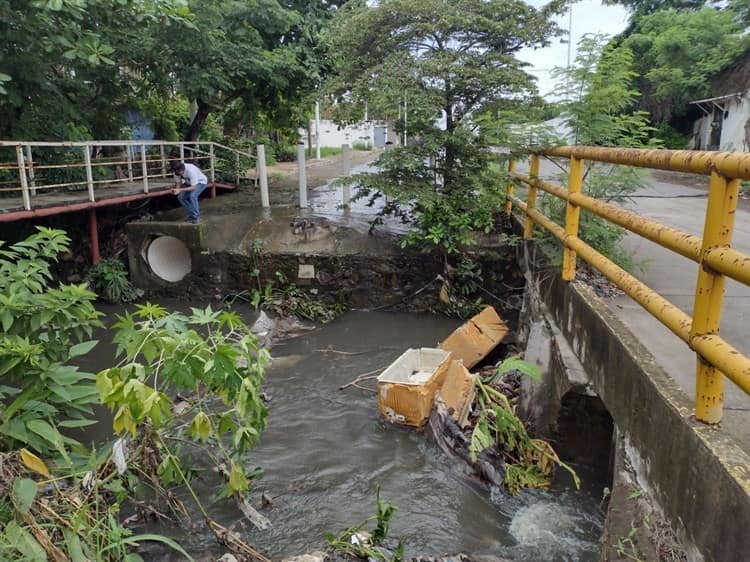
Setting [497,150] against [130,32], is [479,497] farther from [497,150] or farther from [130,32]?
[130,32]

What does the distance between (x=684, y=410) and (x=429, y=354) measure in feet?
12.4

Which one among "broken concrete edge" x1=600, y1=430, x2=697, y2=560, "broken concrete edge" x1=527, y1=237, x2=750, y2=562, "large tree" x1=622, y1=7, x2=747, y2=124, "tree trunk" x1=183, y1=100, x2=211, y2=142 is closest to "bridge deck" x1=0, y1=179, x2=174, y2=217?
"tree trunk" x1=183, y1=100, x2=211, y2=142

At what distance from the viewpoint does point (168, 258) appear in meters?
10.2

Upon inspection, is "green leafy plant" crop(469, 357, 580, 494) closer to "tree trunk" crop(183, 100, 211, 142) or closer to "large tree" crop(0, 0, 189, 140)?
"large tree" crop(0, 0, 189, 140)

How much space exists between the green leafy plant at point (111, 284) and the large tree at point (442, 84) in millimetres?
4197

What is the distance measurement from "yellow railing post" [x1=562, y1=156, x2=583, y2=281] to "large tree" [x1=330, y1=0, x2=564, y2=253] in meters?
3.80

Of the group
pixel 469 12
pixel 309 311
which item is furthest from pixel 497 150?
pixel 309 311

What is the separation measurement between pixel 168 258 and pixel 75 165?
6.73 feet

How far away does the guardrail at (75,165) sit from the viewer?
8.18 meters

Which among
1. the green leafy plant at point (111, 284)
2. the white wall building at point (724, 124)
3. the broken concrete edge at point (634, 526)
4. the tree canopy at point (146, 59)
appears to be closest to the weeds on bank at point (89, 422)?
the broken concrete edge at point (634, 526)

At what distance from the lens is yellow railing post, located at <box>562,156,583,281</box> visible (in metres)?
4.15

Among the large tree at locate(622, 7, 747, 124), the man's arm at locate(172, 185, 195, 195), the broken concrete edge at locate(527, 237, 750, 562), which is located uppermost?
the large tree at locate(622, 7, 747, 124)

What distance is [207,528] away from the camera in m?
3.90

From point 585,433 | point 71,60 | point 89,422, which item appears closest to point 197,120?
point 71,60
